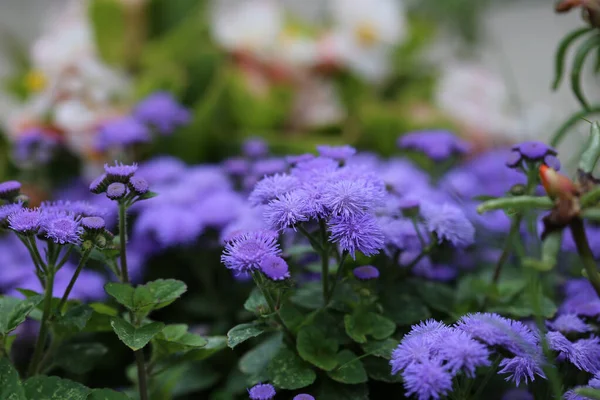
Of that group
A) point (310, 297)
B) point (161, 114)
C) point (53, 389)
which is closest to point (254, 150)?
point (161, 114)

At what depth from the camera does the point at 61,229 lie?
426 millimetres

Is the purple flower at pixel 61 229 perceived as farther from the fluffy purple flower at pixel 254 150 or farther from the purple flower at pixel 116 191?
the fluffy purple flower at pixel 254 150

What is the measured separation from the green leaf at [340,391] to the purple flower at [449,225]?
148 millimetres

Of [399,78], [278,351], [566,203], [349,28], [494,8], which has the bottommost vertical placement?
[278,351]

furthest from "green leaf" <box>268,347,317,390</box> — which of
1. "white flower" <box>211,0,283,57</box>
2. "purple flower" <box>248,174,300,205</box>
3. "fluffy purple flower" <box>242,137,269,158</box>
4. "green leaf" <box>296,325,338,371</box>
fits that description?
"white flower" <box>211,0,283,57</box>

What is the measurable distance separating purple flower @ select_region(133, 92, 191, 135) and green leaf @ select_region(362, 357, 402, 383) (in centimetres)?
51

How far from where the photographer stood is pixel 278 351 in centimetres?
49

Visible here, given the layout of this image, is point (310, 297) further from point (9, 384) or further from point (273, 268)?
point (9, 384)

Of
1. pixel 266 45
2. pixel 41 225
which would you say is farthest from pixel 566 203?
pixel 266 45

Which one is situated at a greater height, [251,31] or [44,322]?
[251,31]

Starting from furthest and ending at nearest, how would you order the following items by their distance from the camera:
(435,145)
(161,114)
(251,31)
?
(251,31)
(161,114)
(435,145)

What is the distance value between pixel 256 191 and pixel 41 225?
0.51ft

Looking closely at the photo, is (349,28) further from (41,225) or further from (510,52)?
(510,52)

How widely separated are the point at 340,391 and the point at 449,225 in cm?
17
